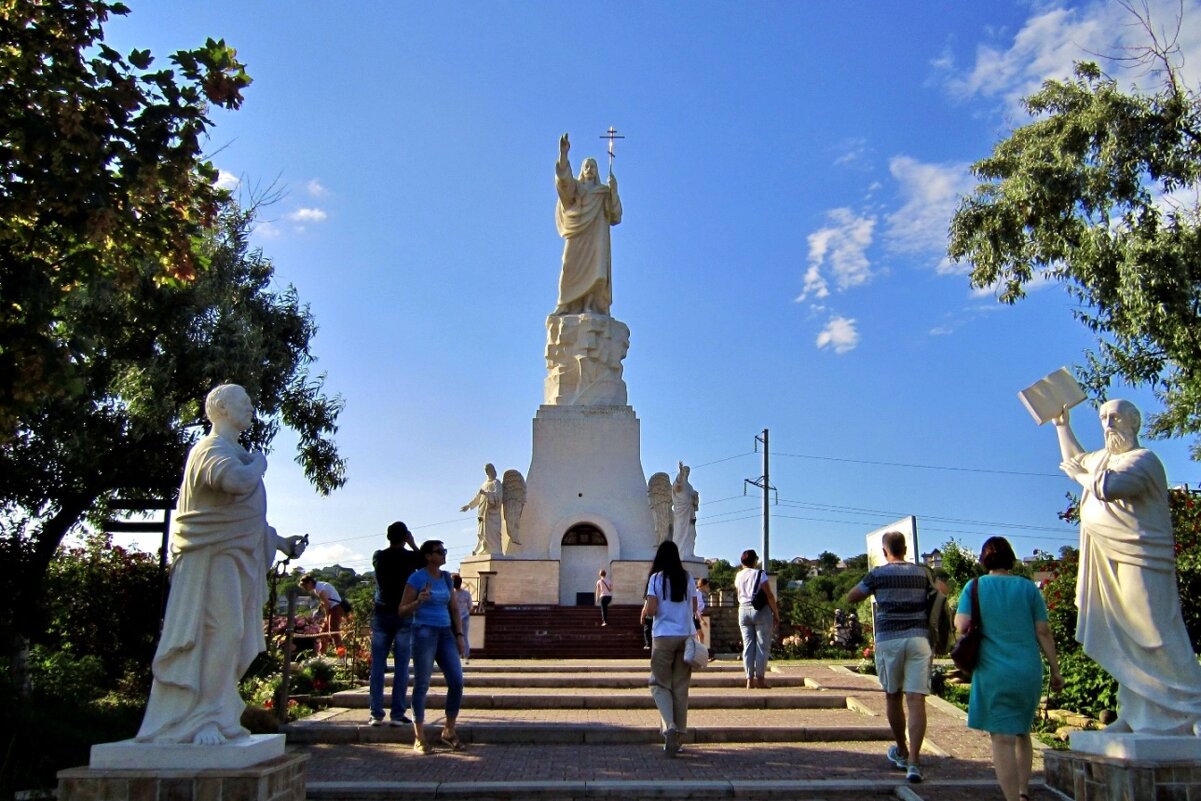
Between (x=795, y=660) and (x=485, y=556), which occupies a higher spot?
(x=485, y=556)

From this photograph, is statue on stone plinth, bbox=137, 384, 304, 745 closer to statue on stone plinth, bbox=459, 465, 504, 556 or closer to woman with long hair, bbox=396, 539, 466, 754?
woman with long hair, bbox=396, 539, 466, 754

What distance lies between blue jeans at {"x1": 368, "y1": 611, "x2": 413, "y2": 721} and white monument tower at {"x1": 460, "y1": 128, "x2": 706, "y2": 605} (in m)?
10.4

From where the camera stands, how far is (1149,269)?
49.0 feet

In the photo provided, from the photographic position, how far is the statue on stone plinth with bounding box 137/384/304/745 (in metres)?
5.02

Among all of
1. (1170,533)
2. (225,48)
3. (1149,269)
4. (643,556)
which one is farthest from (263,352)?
(1149,269)

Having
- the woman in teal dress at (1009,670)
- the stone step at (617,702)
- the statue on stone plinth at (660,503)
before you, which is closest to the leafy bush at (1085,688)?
the stone step at (617,702)

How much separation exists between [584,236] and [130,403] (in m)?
13.7

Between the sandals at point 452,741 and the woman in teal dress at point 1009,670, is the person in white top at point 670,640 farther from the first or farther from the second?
Answer: the woman in teal dress at point 1009,670

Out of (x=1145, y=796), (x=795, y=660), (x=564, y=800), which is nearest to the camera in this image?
(x=1145, y=796)

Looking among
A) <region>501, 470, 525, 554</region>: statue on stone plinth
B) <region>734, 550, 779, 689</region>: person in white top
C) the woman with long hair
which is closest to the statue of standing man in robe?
<region>501, 470, 525, 554</region>: statue on stone plinth

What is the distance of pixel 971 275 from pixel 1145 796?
14.5 metres

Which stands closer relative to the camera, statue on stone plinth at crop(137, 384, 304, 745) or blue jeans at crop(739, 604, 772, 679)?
statue on stone plinth at crop(137, 384, 304, 745)

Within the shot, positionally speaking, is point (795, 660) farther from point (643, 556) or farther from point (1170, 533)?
point (1170, 533)

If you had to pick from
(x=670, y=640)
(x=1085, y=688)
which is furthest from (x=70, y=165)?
(x=1085, y=688)
